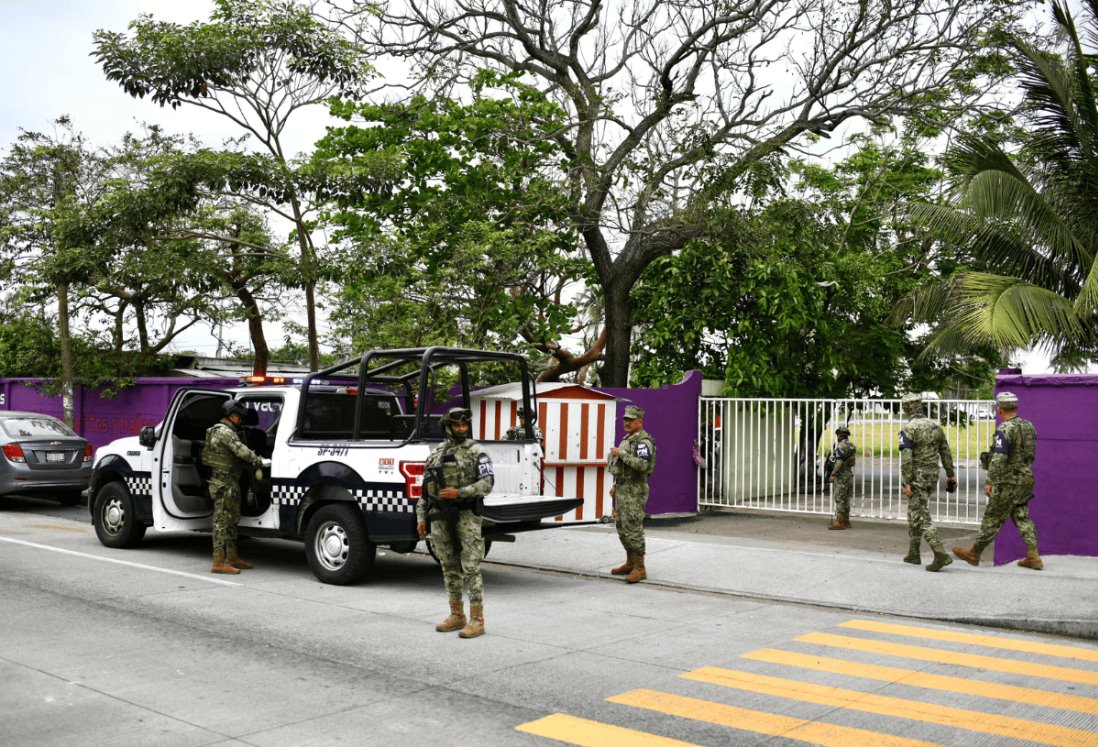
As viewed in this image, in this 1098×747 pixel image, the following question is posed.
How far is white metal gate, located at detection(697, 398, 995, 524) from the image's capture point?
13977 mm

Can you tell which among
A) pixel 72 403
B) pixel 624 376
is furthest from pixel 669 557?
pixel 72 403

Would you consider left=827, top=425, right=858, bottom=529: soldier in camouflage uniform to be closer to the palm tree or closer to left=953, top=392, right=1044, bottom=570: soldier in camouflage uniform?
the palm tree

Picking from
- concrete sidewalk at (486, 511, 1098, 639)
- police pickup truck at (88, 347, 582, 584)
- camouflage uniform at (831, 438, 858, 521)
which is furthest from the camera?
camouflage uniform at (831, 438, 858, 521)

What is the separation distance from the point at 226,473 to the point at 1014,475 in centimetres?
763

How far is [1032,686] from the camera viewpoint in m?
6.32

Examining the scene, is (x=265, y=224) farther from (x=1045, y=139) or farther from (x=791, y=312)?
(x=1045, y=139)

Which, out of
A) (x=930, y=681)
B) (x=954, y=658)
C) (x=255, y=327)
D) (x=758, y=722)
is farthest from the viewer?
(x=255, y=327)

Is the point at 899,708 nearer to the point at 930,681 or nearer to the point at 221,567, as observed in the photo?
the point at 930,681

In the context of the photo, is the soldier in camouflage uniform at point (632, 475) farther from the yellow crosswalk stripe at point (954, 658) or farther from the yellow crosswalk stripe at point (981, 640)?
the yellow crosswalk stripe at point (954, 658)

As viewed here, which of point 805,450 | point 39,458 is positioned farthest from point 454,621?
point 39,458

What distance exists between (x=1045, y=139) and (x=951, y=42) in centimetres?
420

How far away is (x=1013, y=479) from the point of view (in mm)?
9711

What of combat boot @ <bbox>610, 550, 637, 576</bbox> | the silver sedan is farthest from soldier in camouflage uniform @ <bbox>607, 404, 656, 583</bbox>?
the silver sedan

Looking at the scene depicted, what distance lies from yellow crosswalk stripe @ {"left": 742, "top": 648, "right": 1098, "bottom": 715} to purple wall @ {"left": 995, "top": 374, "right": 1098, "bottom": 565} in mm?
4524
